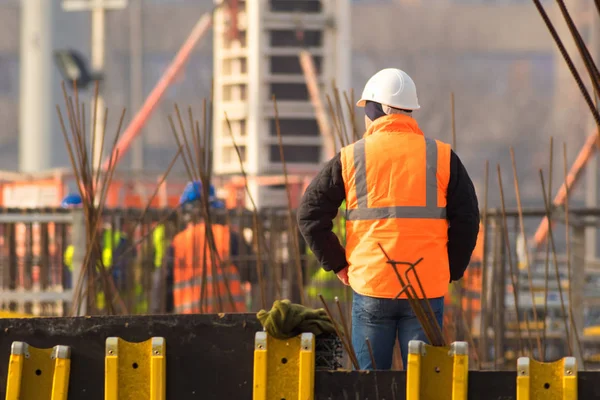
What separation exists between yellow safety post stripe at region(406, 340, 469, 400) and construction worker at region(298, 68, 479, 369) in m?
0.70

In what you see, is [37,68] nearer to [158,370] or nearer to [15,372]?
[15,372]

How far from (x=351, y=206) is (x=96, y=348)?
1.24 m

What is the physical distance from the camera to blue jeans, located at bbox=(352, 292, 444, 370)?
18.6 ft

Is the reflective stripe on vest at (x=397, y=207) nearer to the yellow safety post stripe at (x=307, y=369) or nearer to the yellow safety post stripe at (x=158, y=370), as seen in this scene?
the yellow safety post stripe at (x=307, y=369)

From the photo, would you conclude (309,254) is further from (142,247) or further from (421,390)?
(421,390)

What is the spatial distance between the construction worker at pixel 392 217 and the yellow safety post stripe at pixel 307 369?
0.69m

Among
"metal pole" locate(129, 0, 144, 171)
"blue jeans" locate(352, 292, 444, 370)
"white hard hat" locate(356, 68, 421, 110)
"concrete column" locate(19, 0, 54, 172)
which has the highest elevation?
"metal pole" locate(129, 0, 144, 171)

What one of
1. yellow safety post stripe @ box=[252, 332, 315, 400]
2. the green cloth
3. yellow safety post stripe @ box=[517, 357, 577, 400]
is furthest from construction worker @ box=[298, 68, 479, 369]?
yellow safety post stripe @ box=[517, 357, 577, 400]

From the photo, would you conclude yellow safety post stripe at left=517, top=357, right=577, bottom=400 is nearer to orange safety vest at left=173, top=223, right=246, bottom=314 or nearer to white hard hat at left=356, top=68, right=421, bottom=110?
white hard hat at left=356, top=68, right=421, bottom=110

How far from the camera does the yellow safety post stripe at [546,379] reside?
15.8 feet

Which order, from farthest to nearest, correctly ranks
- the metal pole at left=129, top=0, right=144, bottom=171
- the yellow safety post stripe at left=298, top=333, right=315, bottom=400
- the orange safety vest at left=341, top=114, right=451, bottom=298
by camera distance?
the metal pole at left=129, top=0, right=144, bottom=171, the orange safety vest at left=341, top=114, right=451, bottom=298, the yellow safety post stripe at left=298, top=333, right=315, bottom=400

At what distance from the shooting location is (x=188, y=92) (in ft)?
224

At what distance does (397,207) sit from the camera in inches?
224

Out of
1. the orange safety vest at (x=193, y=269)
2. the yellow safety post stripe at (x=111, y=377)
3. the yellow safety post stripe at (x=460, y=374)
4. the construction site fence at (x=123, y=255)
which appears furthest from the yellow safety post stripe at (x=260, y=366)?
the construction site fence at (x=123, y=255)
